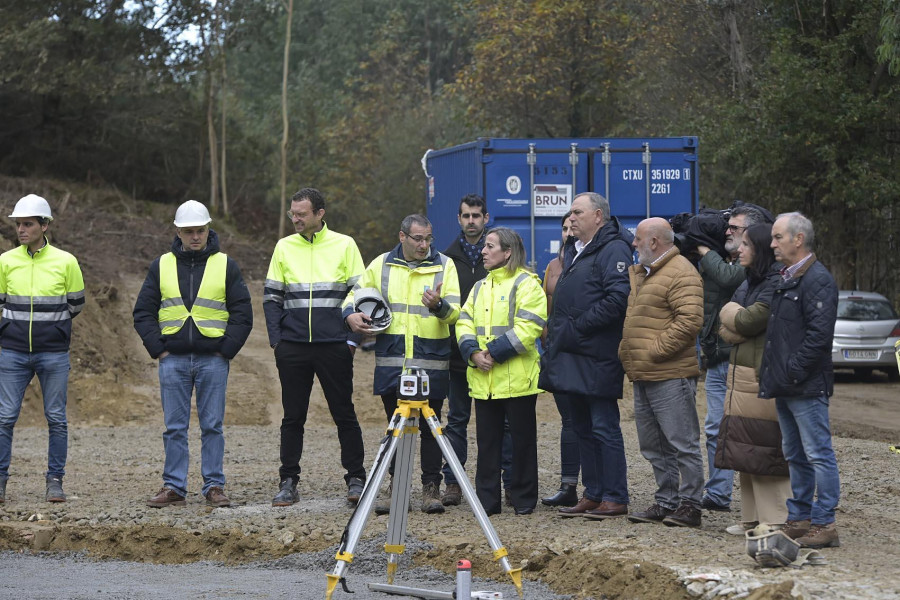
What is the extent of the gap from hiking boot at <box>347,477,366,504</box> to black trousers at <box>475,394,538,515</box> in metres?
1.02

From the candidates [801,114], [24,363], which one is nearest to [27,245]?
[24,363]

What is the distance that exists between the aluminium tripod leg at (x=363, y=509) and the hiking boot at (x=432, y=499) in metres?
2.20

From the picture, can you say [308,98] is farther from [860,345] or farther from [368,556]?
[368,556]

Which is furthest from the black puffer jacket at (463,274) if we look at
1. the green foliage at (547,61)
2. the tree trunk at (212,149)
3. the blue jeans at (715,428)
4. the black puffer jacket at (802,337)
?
the tree trunk at (212,149)

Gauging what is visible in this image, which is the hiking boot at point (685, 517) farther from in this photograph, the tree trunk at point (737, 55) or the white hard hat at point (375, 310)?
the tree trunk at point (737, 55)

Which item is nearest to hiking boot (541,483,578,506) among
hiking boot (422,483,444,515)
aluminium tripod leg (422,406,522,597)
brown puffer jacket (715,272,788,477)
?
hiking boot (422,483,444,515)

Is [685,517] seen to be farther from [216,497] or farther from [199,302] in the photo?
[199,302]

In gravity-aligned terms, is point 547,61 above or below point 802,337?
above

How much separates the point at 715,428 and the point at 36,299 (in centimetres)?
531

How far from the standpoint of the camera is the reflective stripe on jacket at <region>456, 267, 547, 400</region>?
28.3ft

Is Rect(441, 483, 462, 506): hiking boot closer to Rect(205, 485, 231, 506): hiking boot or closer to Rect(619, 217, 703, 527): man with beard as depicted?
Rect(619, 217, 703, 527): man with beard

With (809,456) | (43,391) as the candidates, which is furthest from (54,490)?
(809,456)

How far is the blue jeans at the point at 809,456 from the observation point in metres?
7.10

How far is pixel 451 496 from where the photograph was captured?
9.27m
